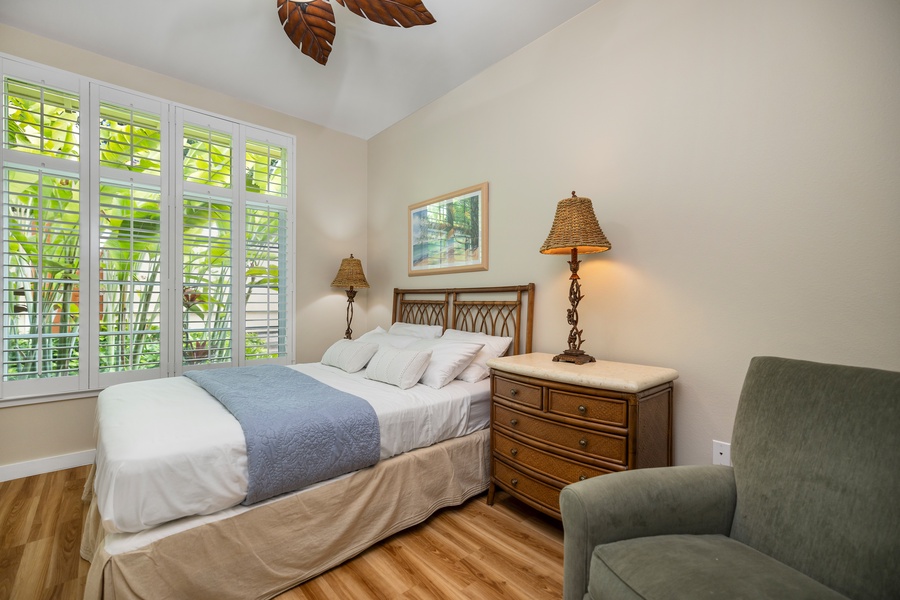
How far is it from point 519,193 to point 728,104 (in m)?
1.21

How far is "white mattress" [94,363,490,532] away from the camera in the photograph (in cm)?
131

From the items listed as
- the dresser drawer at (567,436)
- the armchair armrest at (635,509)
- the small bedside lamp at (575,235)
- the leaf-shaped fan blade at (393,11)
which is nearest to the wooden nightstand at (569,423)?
the dresser drawer at (567,436)

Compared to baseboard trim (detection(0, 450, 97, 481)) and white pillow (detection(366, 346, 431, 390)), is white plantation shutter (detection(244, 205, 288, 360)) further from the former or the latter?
white pillow (detection(366, 346, 431, 390))

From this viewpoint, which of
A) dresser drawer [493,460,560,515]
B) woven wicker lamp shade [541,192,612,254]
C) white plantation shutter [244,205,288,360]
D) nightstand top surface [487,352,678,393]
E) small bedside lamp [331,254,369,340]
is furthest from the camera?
small bedside lamp [331,254,369,340]

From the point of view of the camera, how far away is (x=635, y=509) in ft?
3.71

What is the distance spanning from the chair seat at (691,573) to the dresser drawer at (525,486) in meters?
0.78

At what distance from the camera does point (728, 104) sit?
1.80 m

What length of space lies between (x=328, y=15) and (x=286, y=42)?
569 millimetres

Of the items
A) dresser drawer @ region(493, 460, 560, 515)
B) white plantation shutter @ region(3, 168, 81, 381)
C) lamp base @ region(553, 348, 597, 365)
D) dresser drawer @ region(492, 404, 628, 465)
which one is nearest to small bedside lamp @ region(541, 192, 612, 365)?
lamp base @ region(553, 348, 597, 365)

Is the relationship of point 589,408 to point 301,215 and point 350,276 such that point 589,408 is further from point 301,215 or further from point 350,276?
point 301,215

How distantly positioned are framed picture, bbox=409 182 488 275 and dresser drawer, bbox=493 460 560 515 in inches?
55.1

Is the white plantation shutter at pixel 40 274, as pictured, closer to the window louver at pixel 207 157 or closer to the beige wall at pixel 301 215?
the beige wall at pixel 301 215

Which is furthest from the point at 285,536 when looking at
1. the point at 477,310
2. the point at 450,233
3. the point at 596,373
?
the point at 450,233

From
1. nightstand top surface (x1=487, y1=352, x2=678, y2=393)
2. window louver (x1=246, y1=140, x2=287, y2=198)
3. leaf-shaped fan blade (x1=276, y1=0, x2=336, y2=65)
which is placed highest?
leaf-shaped fan blade (x1=276, y1=0, x2=336, y2=65)
